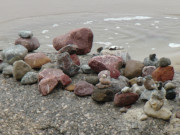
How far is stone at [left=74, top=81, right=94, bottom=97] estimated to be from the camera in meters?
2.64

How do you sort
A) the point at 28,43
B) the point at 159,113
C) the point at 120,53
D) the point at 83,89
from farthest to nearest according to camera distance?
the point at 28,43
the point at 120,53
the point at 83,89
the point at 159,113

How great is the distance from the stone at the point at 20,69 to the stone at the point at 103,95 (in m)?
0.84

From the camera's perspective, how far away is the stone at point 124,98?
2.44 metres

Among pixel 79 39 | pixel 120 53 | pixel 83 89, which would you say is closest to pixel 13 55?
pixel 79 39

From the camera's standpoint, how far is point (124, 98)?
2.45 metres

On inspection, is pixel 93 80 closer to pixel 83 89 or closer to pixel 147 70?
pixel 83 89

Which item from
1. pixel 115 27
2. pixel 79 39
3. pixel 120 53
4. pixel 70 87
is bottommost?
pixel 115 27

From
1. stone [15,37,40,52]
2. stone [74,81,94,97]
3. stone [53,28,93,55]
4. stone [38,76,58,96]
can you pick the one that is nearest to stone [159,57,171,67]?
stone [74,81,94,97]

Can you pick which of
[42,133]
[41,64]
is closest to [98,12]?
[41,64]

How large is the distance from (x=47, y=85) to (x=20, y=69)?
16.1 inches

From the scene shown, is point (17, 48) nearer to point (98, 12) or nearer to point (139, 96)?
point (139, 96)

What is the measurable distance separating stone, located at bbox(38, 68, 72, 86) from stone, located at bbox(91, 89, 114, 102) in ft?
1.26

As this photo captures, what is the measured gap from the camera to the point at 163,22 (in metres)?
5.73

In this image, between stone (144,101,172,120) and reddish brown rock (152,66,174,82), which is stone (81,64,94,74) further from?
stone (144,101,172,120)
